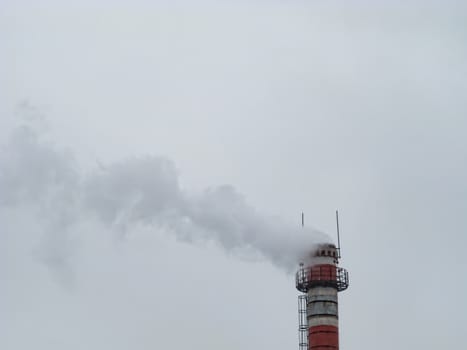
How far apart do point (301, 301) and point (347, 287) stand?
3948 mm

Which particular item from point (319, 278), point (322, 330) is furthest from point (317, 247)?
point (322, 330)

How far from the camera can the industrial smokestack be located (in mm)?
50125

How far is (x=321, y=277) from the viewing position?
51312mm

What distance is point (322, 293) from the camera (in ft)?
168

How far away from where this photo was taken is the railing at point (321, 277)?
51.2 meters

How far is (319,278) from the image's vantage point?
51250 mm

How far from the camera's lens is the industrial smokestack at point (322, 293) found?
1973 inches

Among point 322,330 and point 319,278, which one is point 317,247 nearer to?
point 319,278

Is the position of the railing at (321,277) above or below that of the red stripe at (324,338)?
above

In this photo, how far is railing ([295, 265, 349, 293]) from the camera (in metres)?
51.2

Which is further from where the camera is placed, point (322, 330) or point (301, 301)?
point (301, 301)

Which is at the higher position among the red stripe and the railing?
the railing

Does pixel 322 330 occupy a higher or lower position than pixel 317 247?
lower

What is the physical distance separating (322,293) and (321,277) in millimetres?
1117
